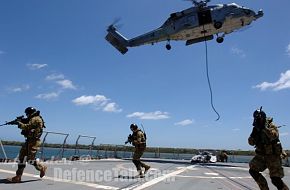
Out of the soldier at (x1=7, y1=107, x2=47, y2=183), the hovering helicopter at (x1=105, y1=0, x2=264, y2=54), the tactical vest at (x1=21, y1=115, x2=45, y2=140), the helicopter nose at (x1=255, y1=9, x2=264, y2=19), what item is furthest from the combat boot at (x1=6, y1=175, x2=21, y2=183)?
the helicopter nose at (x1=255, y1=9, x2=264, y2=19)

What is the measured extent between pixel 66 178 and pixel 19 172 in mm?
1657

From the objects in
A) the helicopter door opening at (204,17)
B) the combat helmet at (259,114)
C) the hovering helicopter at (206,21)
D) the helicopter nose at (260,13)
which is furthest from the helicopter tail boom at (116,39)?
the combat helmet at (259,114)

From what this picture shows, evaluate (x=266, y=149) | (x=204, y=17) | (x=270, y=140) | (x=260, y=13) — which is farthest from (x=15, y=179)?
(x=260, y=13)

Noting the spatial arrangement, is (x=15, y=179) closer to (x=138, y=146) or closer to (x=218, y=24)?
(x=138, y=146)

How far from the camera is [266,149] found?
7.17 metres

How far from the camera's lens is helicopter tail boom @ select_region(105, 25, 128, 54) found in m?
39.5

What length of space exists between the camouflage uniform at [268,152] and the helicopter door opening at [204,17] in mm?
23708

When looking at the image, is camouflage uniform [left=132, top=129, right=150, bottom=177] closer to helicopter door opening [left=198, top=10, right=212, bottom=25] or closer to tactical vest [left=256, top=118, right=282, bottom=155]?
tactical vest [left=256, top=118, right=282, bottom=155]

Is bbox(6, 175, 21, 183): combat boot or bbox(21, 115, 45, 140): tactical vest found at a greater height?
bbox(21, 115, 45, 140): tactical vest

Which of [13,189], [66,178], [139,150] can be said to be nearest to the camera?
[13,189]

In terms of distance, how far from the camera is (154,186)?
31.8 ft

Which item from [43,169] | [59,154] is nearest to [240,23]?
[59,154]

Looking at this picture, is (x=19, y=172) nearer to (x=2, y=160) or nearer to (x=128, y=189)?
(x=128, y=189)

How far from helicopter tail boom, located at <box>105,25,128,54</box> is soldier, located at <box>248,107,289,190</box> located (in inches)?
1278
